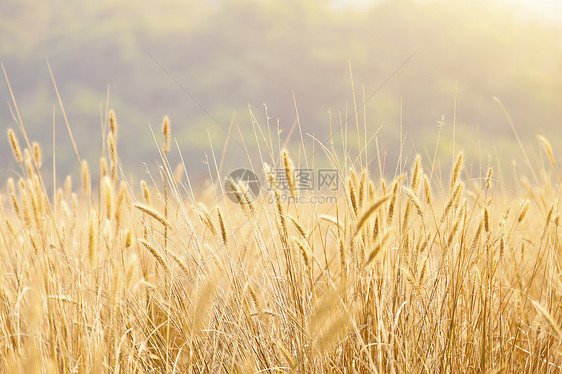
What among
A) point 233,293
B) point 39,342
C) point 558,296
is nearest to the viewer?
point 39,342

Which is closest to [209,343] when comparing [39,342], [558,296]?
[39,342]

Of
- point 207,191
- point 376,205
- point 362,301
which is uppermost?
point 376,205

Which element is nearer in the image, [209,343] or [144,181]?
[209,343]

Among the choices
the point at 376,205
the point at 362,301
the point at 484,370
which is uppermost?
the point at 376,205

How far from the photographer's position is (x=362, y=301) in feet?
5.67

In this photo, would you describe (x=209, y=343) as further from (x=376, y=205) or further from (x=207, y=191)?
(x=376, y=205)

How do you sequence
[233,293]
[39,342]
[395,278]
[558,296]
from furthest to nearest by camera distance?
[558,296]
[233,293]
[395,278]
[39,342]

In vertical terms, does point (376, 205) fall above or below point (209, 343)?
above

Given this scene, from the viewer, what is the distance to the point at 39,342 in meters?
1.58

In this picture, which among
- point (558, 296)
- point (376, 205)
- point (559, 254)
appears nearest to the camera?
point (376, 205)

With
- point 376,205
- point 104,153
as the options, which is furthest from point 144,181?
point 376,205

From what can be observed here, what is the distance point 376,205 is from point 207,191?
1.65 m

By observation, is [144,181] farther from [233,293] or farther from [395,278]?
[395,278]

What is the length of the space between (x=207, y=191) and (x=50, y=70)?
1012 mm
